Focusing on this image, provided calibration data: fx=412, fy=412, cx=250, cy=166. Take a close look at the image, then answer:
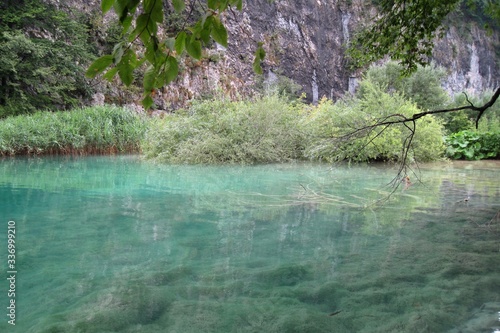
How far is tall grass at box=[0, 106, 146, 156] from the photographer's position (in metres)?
12.1

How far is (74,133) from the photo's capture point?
12.8 m

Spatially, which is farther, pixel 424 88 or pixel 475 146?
pixel 424 88

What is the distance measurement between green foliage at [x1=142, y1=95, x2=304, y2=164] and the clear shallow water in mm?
5915

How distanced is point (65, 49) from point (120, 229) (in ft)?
56.9

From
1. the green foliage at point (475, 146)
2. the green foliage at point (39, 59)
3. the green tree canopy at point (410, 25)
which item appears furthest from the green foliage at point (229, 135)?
the green foliage at point (39, 59)

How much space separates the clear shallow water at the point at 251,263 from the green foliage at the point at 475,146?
10961 mm

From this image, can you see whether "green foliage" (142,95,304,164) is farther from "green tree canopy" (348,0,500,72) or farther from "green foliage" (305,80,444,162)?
"green tree canopy" (348,0,500,72)

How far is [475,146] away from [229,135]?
9682 millimetres

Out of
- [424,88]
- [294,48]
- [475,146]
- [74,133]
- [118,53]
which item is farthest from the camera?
[294,48]

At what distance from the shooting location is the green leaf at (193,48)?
130 centimetres

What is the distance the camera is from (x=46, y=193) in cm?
553

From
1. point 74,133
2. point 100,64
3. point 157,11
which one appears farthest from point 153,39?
point 74,133

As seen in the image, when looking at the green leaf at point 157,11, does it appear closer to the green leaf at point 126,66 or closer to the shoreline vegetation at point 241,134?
the green leaf at point 126,66

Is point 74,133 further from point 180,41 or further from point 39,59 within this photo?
point 180,41
